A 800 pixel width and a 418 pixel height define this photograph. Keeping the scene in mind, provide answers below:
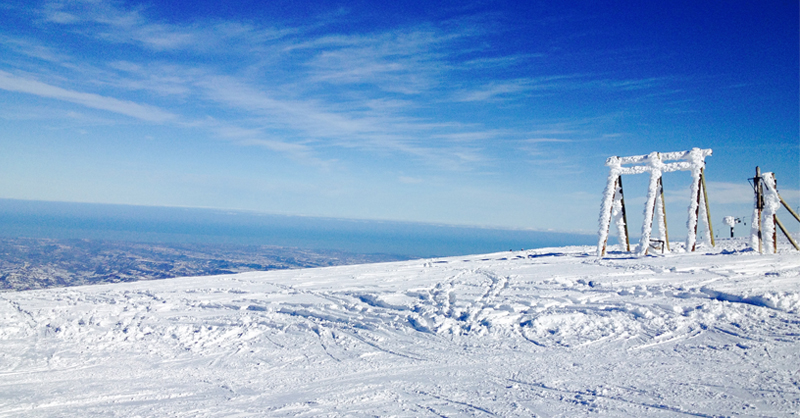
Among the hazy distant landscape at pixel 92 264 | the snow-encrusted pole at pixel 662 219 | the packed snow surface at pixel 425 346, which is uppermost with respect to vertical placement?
the snow-encrusted pole at pixel 662 219

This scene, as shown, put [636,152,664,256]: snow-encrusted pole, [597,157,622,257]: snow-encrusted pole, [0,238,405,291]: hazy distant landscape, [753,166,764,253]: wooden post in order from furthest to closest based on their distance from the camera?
[0,238,405,291]: hazy distant landscape < [597,157,622,257]: snow-encrusted pole < [636,152,664,256]: snow-encrusted pole < [753,166,764,253]: wooden post

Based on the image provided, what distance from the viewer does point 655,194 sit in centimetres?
1570

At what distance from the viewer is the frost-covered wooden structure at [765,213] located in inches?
572

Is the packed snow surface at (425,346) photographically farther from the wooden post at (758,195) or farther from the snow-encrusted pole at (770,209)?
the wooden post at (758,195)

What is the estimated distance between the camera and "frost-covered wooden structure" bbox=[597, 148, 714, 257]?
15414 mm

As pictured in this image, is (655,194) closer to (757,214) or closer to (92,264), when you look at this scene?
(757,214)

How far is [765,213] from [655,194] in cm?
401

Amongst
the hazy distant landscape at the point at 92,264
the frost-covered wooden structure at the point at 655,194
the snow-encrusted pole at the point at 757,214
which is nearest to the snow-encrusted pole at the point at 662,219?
the frost-covered wooden structure at the point at 655,194

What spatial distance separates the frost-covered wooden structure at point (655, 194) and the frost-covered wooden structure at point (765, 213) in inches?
57.3

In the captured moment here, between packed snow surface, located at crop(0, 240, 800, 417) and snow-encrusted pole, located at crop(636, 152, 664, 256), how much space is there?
2668 mm

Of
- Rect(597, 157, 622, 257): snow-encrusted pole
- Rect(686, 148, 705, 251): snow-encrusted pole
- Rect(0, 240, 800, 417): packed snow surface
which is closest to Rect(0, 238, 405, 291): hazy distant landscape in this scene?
Rect(0, 240, 800, 417): packed snow surface

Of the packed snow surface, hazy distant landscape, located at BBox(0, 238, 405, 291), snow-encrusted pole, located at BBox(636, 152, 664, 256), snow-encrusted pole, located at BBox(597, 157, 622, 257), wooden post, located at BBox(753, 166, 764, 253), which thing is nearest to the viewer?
the packed snow surface

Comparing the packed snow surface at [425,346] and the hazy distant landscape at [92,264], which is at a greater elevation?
the packed snow surface at [425,346]

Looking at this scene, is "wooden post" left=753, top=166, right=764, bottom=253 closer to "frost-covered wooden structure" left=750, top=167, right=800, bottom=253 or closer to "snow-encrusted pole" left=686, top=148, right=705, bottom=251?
"frost-covered wooden structure" left=750, top=167, right=800, bottom=253
